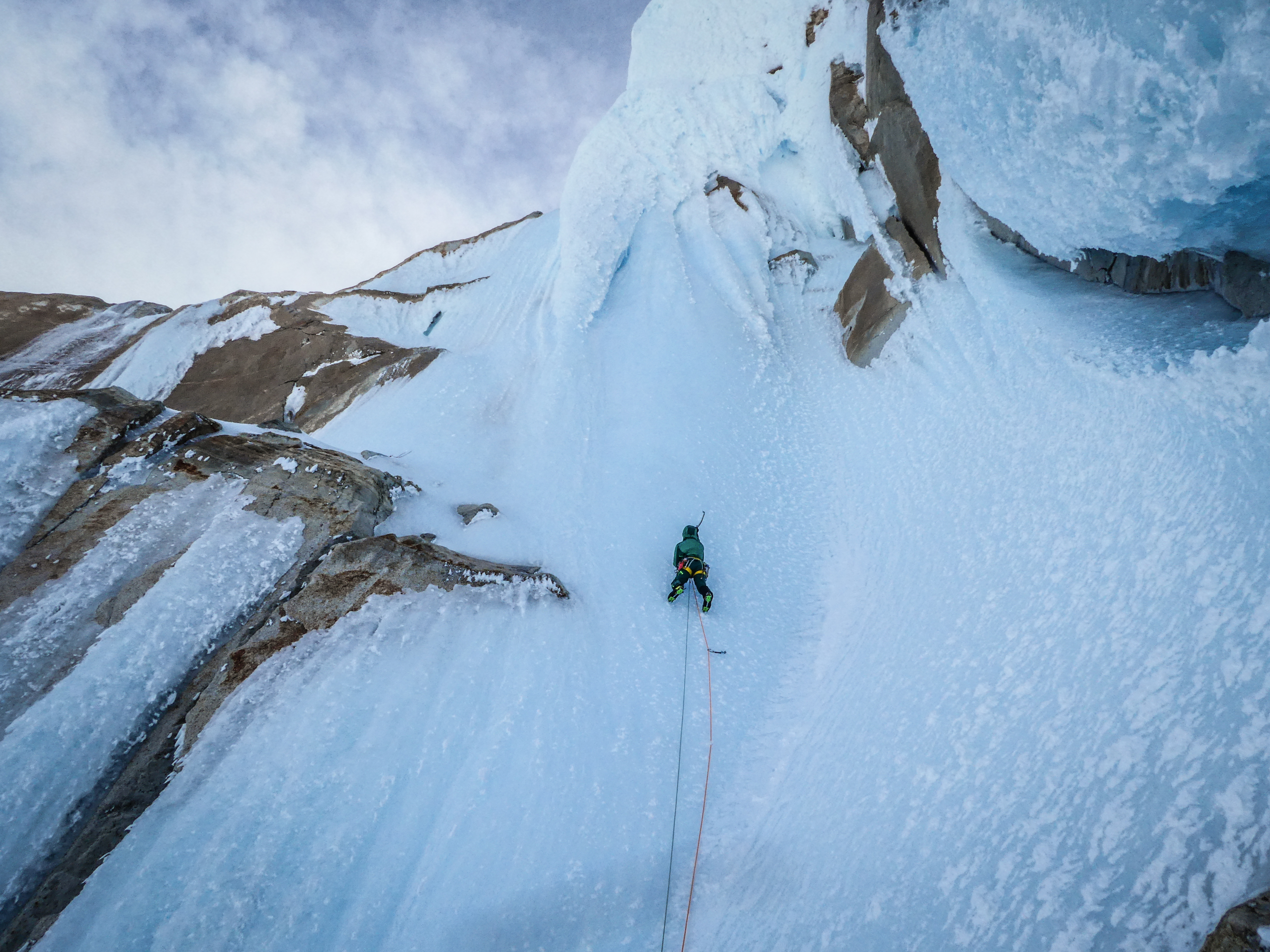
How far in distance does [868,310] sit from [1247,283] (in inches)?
255

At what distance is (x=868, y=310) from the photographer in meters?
11.3

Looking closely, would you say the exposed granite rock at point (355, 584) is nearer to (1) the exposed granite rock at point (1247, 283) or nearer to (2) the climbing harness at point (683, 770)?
(2) the climbing harness at point (683, 770)

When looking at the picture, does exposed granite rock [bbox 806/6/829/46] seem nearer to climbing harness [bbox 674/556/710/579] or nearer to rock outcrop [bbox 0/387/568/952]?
climbing harness [bbox 674/556/710/579]

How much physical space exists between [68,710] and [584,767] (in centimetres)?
477

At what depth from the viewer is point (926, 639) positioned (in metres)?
6.04

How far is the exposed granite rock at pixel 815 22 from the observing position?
1332cm

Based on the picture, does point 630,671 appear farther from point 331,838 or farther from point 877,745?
point 331,838

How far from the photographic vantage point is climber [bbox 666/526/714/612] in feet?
23.3

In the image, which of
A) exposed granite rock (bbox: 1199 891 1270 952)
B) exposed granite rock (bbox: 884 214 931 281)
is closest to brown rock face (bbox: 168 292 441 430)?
exposed granite rock (bbox: 884 214 931 281)

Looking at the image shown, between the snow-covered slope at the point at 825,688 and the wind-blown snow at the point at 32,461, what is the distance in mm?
3499

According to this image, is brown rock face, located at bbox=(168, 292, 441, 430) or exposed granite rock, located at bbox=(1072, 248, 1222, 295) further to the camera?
brown rock face, located at bbox=(168, 292, 441, 430)

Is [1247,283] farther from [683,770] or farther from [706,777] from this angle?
[683,770]

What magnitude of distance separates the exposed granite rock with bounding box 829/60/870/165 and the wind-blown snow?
14690 mm

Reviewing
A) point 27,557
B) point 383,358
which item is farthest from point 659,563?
point 383,358
